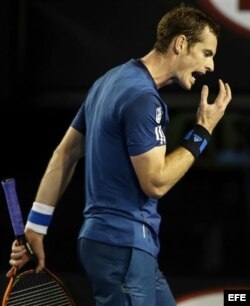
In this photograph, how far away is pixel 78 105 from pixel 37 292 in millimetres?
1011

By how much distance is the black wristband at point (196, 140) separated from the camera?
97.0 inches

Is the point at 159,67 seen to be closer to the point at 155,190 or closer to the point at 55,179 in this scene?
the point at 155,190

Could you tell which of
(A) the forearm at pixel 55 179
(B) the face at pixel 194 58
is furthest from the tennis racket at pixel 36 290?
(B) the face at pixel 194 58

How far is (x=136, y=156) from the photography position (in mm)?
2355

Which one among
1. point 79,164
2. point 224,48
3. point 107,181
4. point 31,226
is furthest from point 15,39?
point 107,181

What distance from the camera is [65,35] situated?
3.52m

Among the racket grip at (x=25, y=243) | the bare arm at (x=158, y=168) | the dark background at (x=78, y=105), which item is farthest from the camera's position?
the dark background at (x=78, y=105)

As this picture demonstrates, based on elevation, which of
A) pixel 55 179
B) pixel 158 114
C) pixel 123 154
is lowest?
pixel 55 179

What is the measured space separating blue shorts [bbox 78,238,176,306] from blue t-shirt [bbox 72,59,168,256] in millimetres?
24

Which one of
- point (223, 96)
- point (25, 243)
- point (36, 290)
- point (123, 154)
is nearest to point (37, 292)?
point (36, 290)

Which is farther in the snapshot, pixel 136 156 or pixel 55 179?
pixel 55 179

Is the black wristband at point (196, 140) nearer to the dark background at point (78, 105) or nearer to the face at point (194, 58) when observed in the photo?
the face at point (194, 58)

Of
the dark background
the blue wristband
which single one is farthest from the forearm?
the dark background

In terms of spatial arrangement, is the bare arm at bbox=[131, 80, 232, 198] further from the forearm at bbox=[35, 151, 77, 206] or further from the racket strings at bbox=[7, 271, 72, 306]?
the racket strings at bbox=[7, 271, 72, 306]
